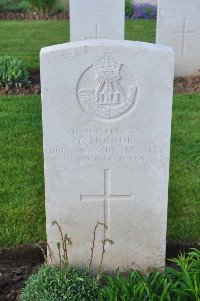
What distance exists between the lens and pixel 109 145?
358 centimetres

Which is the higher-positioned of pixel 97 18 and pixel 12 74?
pixel 97 18

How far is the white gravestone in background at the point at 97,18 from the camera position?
27.8 feet

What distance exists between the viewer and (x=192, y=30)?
886 cm

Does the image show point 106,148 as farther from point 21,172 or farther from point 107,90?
point 21,172

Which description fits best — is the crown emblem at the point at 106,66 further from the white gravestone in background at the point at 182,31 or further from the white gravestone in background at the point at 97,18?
the white gravestone in background at the point at 182,31

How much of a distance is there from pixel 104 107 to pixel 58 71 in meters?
0.35

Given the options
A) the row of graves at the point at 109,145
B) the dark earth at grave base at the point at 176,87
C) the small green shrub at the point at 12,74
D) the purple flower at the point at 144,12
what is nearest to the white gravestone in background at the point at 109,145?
the row of graves at the point at 109,145

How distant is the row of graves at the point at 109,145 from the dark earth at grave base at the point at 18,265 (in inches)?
12.4

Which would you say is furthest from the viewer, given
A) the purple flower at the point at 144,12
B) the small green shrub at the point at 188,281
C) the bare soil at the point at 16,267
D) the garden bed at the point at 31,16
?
the garden bed at the point at 31,16

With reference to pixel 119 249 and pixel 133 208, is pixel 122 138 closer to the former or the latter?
pixel 133 208

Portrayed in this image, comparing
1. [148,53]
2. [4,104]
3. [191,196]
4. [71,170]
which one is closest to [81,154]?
[71,170]

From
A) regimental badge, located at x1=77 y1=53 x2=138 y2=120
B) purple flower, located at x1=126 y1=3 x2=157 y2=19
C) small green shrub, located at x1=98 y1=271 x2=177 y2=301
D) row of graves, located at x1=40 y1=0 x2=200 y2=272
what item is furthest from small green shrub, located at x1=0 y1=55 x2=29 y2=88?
purple flower, located at x1=126 y1=3 x2=157 y2=19

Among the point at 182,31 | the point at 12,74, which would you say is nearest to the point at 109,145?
the point at 12,74

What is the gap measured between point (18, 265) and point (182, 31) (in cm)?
572
